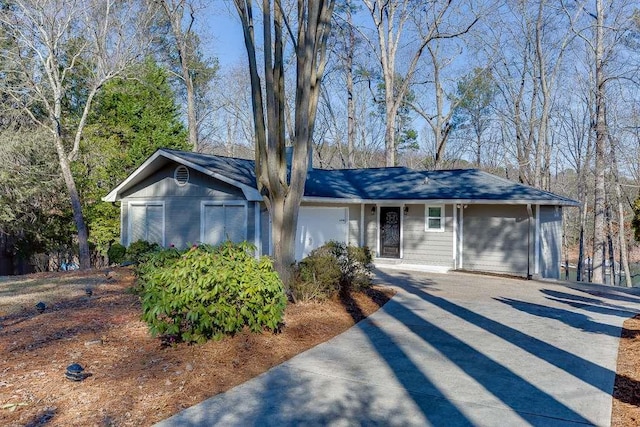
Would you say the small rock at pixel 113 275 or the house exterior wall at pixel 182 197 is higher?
the house exterior wall at pixel 182 197

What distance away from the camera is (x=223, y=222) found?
11.5 meters

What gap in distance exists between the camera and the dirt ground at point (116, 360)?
12.2 feet

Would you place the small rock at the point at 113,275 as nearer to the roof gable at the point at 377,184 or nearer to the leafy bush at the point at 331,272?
the roof gable at the point at 377,184

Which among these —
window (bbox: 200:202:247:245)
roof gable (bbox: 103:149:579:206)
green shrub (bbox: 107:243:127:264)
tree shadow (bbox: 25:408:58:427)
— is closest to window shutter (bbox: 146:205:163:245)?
green shrub (bbox: 107:243:127:264)

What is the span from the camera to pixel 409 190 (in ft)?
47.3

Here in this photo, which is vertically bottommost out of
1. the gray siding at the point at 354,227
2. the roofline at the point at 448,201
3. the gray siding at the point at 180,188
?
the gray siding at the point at 354,227

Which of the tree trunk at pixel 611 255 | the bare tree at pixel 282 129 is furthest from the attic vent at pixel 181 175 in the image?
the tree trunk at pixel 611 255

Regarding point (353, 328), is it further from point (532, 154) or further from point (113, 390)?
point (532, 154)

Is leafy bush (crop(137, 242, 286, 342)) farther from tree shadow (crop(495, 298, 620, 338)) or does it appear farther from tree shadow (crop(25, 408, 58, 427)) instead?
tree shadow (crop(495, 298, 620, 338))

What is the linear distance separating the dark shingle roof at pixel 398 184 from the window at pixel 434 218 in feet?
1.52

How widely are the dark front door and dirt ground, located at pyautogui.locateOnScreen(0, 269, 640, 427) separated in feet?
22.9

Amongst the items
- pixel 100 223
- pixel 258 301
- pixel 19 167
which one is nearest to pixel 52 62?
pixel 19 167

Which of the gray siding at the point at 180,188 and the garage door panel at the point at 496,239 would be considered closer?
the gray siding at the point at 180,188

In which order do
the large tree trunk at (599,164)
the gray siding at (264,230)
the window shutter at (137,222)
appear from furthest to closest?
1. the large tree trunk at (599,164)
2. the window shutter at (137,222)
3. the gray siding at (264,230)
